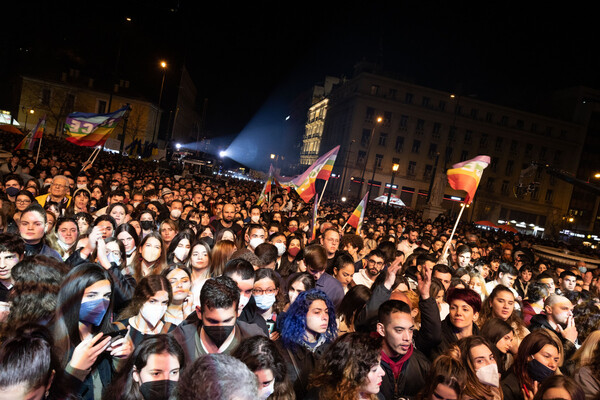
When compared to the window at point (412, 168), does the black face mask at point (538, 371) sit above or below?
below

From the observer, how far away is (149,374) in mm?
2525

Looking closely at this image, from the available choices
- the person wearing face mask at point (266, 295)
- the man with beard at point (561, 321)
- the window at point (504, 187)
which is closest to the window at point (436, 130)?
the window at point (504, 187)

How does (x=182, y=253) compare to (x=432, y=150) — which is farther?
(x=432, y=150)

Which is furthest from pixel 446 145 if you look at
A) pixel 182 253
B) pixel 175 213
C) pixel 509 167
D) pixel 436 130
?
pixel 182 253

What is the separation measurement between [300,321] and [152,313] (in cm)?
133

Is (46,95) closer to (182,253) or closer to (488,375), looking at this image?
(182,253)

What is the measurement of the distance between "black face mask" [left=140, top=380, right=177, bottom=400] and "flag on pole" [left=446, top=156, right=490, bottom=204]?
8055 mm

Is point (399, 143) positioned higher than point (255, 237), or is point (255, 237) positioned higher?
point (399, 143)

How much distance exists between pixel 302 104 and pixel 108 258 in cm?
9907

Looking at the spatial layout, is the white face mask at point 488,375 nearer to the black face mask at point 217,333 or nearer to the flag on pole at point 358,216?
the black face mask at point 217,333

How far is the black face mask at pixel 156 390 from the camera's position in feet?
8.12

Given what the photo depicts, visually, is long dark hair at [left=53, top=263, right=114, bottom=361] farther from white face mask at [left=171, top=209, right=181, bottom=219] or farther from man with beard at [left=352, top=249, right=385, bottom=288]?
white face mask at [left=171, top=209, right=181, bottom=219]

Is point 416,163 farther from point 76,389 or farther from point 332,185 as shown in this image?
point 76,389

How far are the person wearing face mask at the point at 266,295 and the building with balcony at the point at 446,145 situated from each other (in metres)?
47.2
